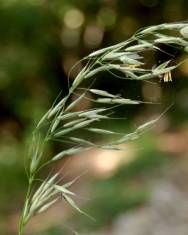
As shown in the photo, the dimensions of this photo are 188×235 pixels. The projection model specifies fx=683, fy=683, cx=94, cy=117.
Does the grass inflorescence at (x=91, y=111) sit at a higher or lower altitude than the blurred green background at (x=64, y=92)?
higher

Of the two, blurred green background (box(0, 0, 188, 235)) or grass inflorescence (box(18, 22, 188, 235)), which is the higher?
grass inflorescence (box(18, 22, 188, 235))

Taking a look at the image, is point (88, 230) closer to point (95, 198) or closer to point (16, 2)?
point (95, 198)

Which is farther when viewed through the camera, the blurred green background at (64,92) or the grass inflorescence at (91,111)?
the blurred green background at (64,92)

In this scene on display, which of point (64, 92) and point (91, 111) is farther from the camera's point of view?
point (64, 92)

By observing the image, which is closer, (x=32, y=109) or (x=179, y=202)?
(x=179, y=202)

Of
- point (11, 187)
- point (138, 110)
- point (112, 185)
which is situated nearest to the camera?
point (112, 185)

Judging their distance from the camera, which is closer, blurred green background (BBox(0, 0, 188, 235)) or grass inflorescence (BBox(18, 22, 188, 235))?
grass inflorescence (BBox(18, 22, 188, 235))

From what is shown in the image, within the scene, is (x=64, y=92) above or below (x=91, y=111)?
below

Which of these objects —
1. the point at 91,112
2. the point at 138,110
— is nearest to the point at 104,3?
the point at 138,110
